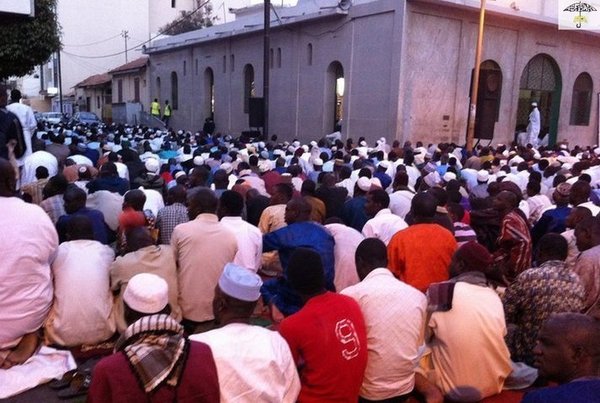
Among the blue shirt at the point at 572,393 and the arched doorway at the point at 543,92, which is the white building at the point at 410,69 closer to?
the arched doorway at the point at 543,92

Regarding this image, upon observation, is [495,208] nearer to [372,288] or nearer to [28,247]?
[372,288]

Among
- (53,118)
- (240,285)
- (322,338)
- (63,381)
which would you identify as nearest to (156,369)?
(240,285)

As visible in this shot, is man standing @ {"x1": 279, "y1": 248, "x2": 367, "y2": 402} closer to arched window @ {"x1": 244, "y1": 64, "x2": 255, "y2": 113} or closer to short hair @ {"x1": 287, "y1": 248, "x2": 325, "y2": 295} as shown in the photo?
short hair @ {"x1": 287, "y1": 248, "x2": 325, "y2": 295}

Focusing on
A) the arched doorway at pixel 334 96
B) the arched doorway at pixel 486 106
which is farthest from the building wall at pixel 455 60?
the arched doorway at pixel 334 96

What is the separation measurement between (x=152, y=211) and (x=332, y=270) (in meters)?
2.62

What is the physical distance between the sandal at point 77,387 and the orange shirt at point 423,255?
8.32 feet

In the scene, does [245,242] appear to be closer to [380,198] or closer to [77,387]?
[380,198]

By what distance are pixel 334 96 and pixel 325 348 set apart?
18737 mm

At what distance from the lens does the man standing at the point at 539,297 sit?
3932 millimetres

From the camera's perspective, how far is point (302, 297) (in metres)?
3.20

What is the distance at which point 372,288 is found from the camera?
344 cm

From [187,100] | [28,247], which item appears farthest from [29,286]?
[187,100]

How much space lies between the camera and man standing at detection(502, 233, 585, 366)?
3932 mm

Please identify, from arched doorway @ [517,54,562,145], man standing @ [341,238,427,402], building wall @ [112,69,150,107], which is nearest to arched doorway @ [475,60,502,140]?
arched doorway @ [517,54,562,145]
